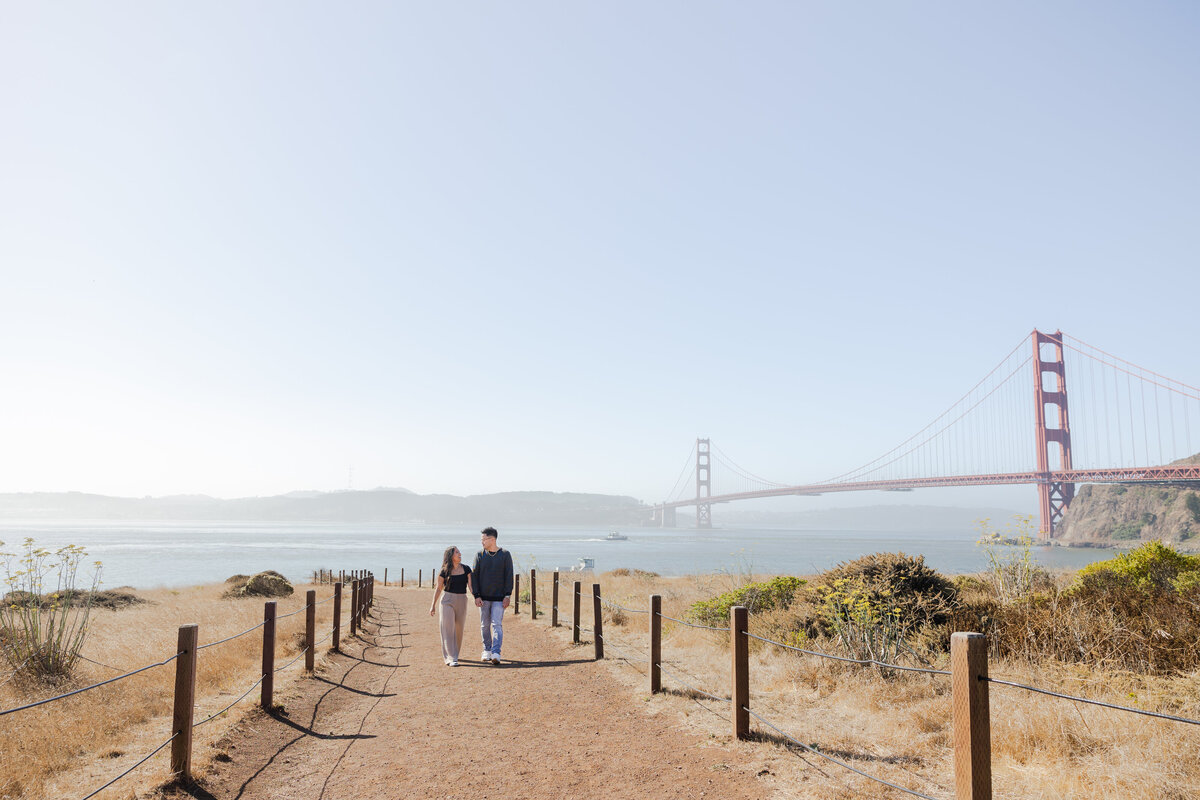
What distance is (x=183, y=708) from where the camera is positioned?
529cm

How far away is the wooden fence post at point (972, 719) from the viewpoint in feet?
11.5

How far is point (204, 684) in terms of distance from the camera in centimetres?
910

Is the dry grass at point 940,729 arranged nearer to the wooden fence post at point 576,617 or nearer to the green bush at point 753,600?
the wooden fence post at point 576,617

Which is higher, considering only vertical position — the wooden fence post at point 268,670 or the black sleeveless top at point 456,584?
the black sleeveless top at point 456,584

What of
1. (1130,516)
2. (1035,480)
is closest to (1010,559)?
(1035,480)

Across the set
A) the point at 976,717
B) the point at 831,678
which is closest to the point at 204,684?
the point at 831,678

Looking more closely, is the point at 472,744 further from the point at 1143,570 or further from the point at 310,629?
the point at 1143,570

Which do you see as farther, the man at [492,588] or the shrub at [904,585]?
the man at [492,588]

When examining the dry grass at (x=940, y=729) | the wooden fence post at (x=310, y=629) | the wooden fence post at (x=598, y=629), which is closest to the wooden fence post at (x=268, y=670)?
the wooden fence post at (x=310, y=629)

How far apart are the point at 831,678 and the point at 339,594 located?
7.74 metres

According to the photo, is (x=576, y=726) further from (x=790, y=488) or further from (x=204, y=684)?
(x=790, y=488)

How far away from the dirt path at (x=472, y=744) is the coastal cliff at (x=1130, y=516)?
6010 centimetres

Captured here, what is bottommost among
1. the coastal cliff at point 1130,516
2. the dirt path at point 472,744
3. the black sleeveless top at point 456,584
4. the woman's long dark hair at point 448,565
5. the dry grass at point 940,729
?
the coastal cliff at point 1130,516

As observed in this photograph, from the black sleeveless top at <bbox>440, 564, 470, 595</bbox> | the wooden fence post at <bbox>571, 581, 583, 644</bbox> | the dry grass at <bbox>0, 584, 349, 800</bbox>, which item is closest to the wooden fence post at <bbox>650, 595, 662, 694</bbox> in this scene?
the black sleeveless top at <bbox>440, 564, 470, 595</bbox>
